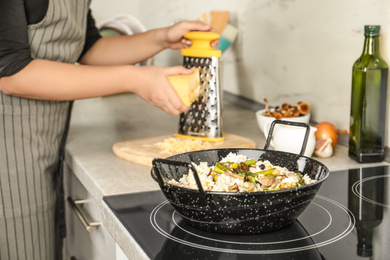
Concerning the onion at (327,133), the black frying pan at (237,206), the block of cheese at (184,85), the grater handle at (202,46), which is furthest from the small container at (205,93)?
the black frying pan at (237,206)

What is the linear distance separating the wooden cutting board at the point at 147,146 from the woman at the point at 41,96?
0.12m

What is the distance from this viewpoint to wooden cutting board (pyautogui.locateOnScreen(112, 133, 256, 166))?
130 cm

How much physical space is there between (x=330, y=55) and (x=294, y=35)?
194mm

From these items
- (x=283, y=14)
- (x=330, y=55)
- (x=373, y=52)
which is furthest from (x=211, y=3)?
(x=373, y=52)

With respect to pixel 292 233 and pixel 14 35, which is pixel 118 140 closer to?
pixel 14 35

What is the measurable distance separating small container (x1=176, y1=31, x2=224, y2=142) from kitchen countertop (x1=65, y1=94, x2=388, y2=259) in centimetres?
13

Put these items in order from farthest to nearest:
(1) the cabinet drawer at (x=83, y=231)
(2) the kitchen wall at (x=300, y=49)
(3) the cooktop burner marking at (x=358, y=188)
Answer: (2) the kitchen wall at (x=300, y=49), (1) the cabinet drawer at (x=83, y=231), (3) the cooktop burner marking at (x=358, y=188)

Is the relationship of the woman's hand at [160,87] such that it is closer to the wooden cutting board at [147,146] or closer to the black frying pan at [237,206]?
the wooden cutting board at [147,146]

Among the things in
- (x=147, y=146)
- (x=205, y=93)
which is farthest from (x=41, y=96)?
(x=205, y=93)

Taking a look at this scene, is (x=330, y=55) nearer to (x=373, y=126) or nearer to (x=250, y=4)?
(x=373, y=126)

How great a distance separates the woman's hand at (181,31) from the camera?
1.56 m

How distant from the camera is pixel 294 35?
65.7 inches

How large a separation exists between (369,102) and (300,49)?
17.6 inches

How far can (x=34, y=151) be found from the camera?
138cm
